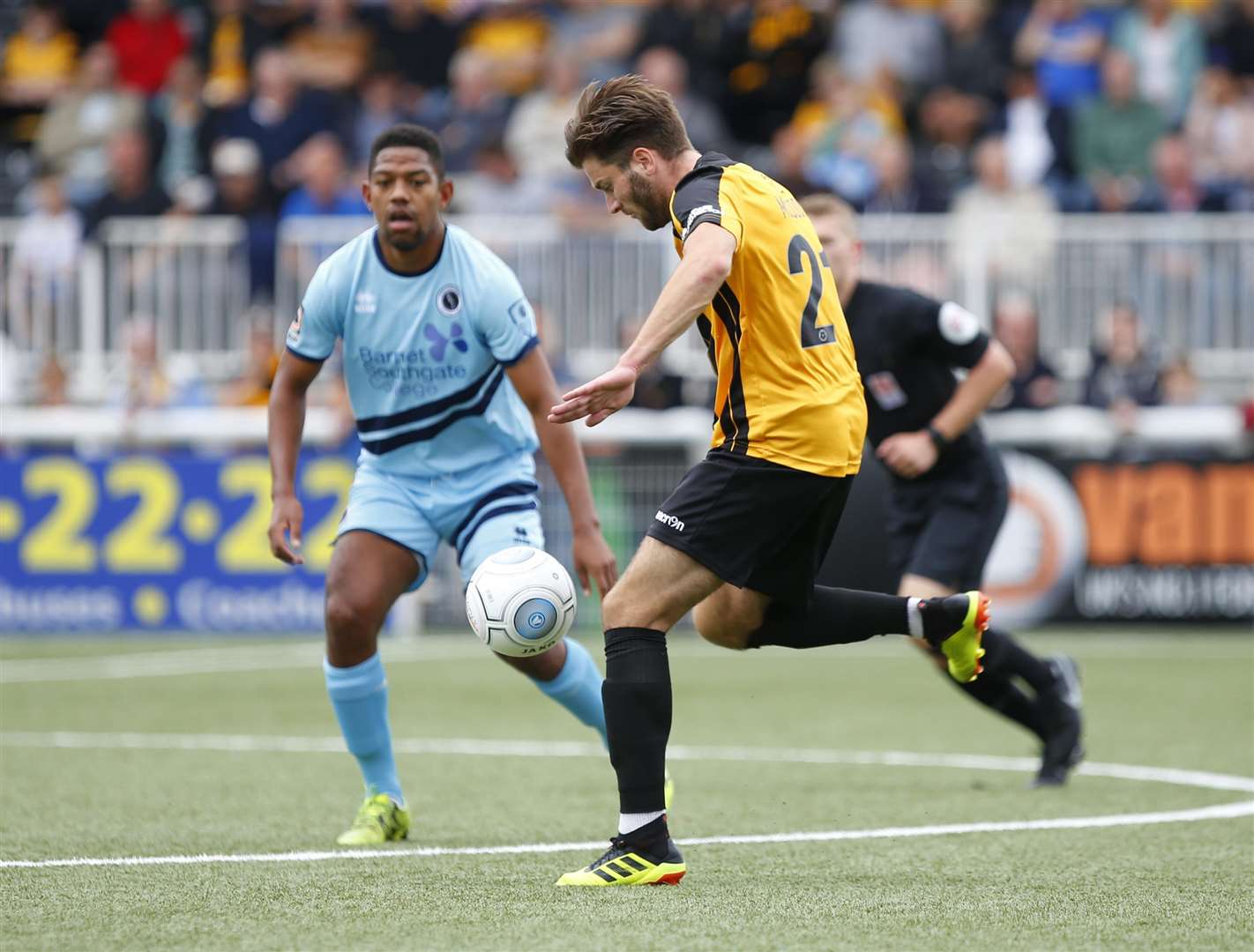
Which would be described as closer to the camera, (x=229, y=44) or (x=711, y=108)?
(x=711, y=108)

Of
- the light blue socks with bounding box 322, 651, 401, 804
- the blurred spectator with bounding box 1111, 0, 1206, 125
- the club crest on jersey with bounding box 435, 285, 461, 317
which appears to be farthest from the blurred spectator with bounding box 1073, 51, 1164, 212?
the light blue socks with bounding box 322, 651, 401, 804

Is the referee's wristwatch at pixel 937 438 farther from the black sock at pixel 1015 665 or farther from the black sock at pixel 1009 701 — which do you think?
the black sock at pixel 1009 701

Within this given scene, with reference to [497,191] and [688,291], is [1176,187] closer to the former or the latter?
[497,191]

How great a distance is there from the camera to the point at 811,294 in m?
5.63

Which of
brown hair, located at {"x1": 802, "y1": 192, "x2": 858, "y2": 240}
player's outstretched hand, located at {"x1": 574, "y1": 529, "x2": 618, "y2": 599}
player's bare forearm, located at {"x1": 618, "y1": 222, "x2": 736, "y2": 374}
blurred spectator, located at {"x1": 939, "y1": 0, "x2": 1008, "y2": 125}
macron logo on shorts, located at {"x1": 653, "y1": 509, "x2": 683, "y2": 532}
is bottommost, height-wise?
player's outstretched hand, located at {"x1": 574, "y1": 529, "x2": 618, "y2": 599}

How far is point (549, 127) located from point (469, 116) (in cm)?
83

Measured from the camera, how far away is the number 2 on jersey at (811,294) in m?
5.59

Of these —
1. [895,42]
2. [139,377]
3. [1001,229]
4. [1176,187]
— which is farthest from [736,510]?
[895,42]

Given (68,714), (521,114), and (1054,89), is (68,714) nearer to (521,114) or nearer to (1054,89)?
(521,114)

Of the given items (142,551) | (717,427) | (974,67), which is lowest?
(142,551)

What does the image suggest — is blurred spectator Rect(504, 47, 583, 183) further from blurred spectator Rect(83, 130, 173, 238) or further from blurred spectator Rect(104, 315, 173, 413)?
blurred spectator Rect(104, 315, 173, 413)

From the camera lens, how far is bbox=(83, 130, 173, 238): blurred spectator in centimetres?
1709

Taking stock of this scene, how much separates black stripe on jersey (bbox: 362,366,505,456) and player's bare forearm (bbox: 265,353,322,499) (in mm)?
301

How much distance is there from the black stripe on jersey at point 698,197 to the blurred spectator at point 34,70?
16.3 meters
